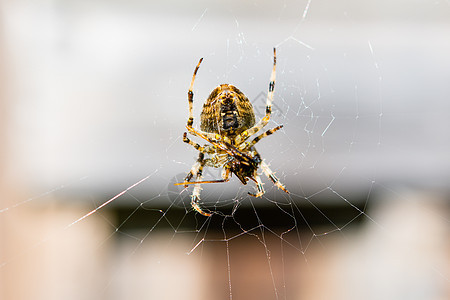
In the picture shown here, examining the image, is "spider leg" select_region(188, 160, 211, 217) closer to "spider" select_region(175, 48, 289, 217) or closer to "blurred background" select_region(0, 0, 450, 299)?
"spider" select_region(175, 48, 289, 217)

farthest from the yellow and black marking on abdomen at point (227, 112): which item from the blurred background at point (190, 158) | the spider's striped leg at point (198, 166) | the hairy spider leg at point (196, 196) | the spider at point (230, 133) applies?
the blurred background at point (190, 158)

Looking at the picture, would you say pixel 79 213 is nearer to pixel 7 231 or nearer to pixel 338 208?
pixel 7 231

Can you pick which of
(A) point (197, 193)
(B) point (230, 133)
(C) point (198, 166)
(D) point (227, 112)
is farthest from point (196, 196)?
(D) point (227, 112)

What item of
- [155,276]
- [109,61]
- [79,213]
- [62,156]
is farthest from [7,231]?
[109,61]

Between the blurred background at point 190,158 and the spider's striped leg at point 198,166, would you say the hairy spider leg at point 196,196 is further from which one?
the blurred background at point 190,158

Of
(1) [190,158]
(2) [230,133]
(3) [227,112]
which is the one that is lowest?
(1) [190,158]

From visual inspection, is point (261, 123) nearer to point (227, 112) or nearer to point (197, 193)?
point (227, 112)
